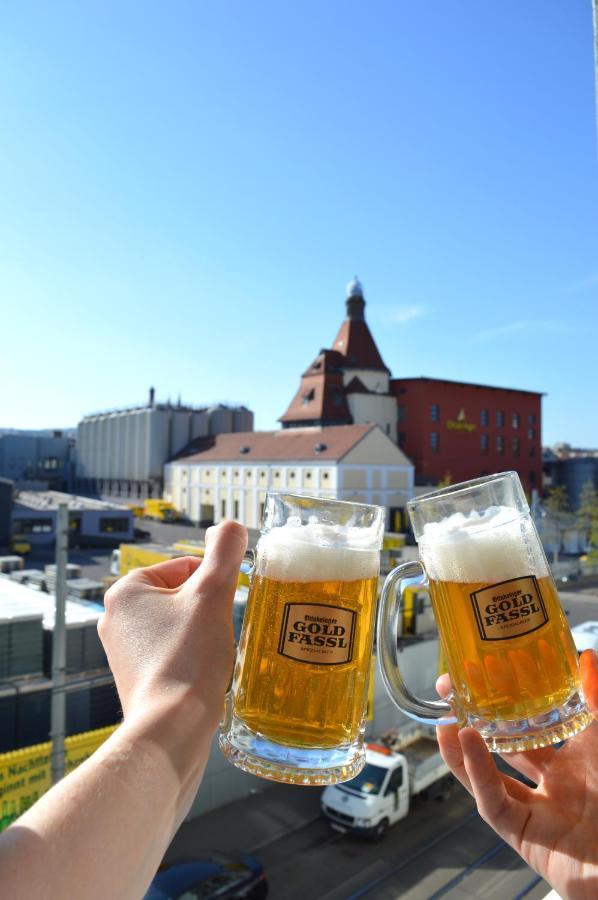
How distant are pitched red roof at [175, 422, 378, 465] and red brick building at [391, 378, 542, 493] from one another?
290 inches

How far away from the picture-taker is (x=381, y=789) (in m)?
8.70

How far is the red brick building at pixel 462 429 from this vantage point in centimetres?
4359

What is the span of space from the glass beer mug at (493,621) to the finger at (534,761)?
140mm

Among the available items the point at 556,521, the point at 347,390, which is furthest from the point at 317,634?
the point at 347,390

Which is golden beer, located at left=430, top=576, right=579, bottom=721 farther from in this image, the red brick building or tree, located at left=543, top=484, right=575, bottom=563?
the red brick building

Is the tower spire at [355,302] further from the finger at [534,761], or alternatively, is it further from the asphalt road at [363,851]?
the finger at [534,761]

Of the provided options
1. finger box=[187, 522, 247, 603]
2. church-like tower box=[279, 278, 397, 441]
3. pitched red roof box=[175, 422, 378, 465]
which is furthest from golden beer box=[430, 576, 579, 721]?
church-like tower box=[279, 278, 397, 441]

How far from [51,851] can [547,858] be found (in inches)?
38.6

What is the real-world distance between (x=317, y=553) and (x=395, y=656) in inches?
10.8

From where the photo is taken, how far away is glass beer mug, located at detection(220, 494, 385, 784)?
113 centimetres

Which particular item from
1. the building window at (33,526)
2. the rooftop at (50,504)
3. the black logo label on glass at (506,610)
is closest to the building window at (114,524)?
the rooftop at (50,504)

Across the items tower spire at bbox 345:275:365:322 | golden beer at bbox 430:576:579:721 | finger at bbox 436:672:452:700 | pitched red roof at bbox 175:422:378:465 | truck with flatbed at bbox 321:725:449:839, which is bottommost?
truck with flatbed at bbox 321:725:449:839

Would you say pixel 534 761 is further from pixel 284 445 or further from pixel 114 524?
pixel 284 445

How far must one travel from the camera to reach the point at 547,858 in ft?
3.86
